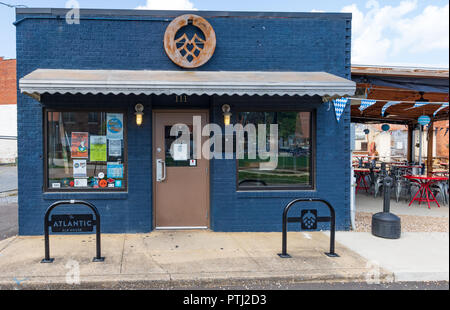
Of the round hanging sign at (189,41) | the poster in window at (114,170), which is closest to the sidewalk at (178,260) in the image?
the poster in window at (114,170)

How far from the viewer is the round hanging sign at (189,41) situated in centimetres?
607

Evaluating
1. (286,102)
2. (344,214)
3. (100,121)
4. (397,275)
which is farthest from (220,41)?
(397,275)

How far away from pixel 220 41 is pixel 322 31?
6.56 ft

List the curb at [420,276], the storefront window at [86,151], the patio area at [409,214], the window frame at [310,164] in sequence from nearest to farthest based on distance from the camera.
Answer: the curb at [420,276] → the storefront window at [86,151] → the window frame at [310,164] → the patio area at [409,214]

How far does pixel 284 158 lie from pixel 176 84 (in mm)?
2687

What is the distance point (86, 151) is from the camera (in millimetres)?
6234

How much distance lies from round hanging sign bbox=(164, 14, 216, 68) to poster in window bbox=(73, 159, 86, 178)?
260cm

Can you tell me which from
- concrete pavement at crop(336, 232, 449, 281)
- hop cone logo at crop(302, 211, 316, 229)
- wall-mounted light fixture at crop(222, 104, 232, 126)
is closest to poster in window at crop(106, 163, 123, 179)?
wall-mounted light fixture at crop(222, 104, 232, 126)

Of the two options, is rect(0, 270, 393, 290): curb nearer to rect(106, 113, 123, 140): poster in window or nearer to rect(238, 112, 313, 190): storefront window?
rect(238, 112, 313, 190): storefront window

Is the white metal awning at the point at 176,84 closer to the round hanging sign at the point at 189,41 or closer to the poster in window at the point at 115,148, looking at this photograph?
the round hanging sign at the point at 189,41

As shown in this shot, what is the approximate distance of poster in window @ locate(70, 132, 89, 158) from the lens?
619 cm

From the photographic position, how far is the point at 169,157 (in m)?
6.39

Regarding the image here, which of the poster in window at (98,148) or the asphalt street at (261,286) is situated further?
the poster in window at (98,148)

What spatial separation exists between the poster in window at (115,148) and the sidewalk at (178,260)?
60.1 inches
